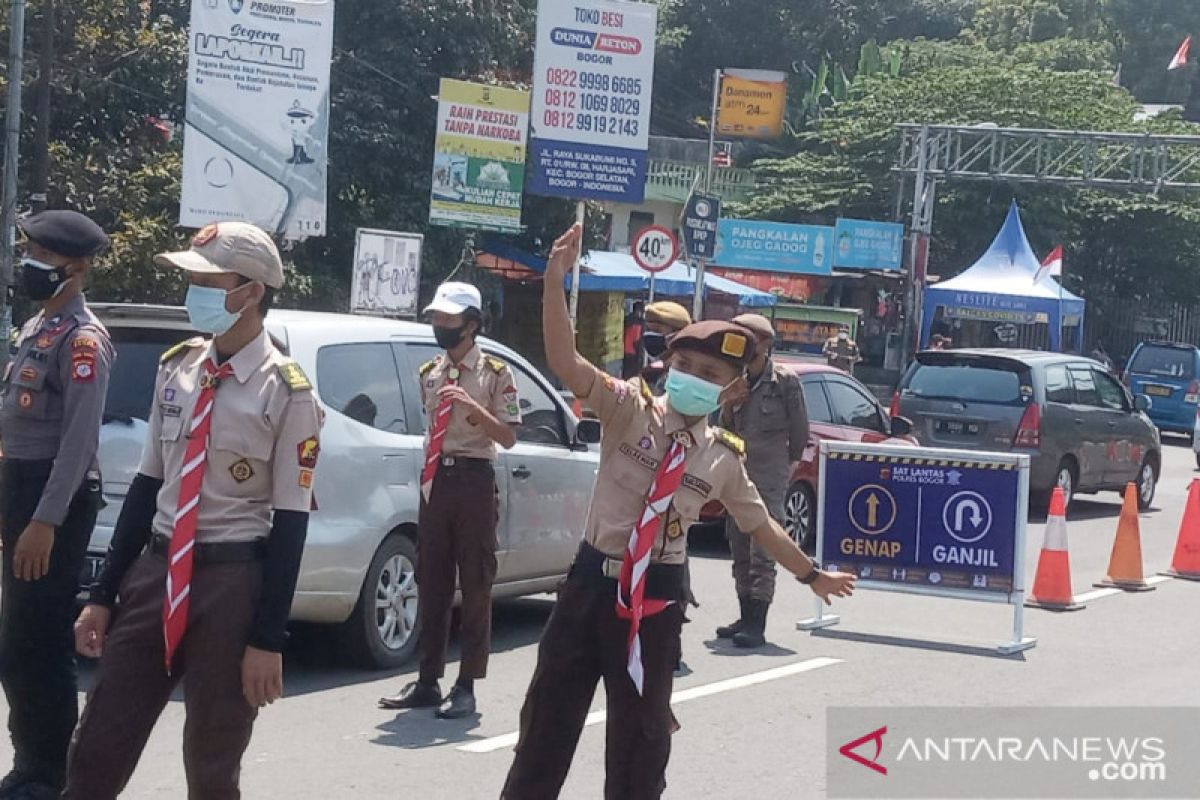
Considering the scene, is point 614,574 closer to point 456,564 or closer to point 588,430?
point 456,564

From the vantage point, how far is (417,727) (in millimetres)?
7699

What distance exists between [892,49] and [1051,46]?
5.88m

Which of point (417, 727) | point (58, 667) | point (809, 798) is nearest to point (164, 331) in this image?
point (417, 727)

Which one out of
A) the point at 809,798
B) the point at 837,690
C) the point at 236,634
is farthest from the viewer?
the point at 837,690

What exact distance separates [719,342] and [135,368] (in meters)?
4.01

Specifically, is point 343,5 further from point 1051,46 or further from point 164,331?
point 1051,46

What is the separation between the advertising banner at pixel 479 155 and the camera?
22.6m

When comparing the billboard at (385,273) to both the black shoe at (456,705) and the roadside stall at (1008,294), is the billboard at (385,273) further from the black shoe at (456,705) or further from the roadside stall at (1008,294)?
the roadside stall at (1008,294)

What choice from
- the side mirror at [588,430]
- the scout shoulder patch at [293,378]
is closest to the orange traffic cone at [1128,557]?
the side mirror at [588,430]

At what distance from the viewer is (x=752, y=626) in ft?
33.1

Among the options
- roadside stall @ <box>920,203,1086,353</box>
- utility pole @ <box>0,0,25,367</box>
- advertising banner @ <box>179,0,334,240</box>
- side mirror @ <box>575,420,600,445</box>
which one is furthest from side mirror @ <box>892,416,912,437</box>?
roadside stall @ <box>920,203,1086,353</box>

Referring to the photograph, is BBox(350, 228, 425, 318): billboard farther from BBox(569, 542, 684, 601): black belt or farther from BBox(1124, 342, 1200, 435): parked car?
BBox(1124, 342, 1200, 435): parked car

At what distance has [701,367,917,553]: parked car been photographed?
14.4 m

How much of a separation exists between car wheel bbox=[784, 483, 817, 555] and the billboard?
6.78m
